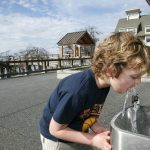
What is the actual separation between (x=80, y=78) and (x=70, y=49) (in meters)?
22.6

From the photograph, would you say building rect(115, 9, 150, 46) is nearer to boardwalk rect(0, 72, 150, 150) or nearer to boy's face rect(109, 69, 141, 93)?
boardwalk rect(0, 72, 150, 150)

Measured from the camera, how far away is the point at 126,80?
1347mm

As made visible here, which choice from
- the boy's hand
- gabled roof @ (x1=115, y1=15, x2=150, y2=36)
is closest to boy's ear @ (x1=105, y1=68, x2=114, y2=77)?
the boy's hand

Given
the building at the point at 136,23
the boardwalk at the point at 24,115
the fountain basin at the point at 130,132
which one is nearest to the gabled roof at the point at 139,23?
the building at the point at 136,23

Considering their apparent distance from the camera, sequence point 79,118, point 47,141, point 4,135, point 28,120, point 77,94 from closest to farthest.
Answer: point 77,94, point 79,118, point 47,141, point 4,135, point 28,120

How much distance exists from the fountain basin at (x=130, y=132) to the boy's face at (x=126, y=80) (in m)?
0.15

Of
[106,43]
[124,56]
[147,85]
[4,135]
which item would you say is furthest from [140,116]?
[147,85]

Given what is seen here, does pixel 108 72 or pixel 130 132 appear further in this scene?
pixel 108 72

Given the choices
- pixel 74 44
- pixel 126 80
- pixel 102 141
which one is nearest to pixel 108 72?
pixel 126 80

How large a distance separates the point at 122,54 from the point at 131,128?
0.40 meters

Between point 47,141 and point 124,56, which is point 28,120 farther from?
point 124,56

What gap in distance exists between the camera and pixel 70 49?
78.4ft

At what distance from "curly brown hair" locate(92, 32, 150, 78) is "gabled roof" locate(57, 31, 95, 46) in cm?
2054

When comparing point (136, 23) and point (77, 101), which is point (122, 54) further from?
point (136, 23)
